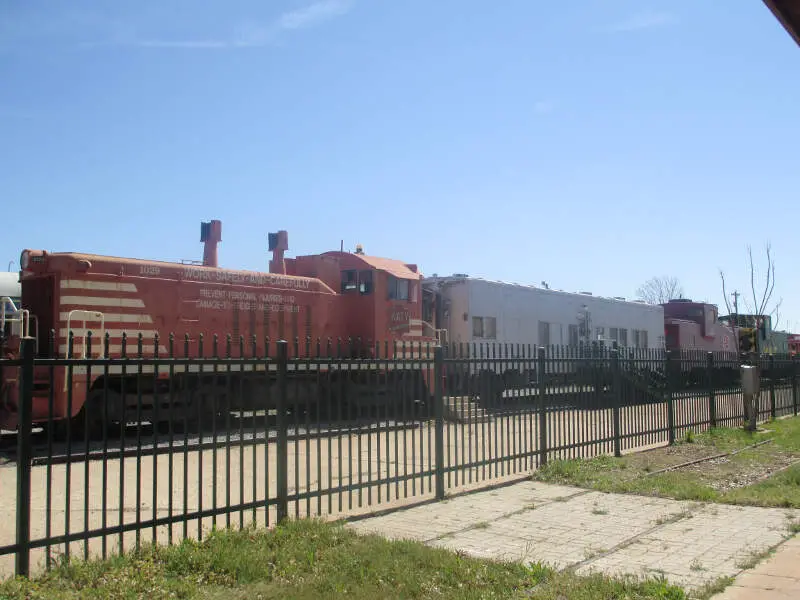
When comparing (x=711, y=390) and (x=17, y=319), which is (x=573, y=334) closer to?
(x=711, y=390)

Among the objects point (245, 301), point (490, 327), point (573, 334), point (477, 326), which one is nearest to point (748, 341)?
point (573, 334)

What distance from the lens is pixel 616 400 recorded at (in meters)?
11.8

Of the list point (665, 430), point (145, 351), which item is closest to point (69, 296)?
point (145, 351)

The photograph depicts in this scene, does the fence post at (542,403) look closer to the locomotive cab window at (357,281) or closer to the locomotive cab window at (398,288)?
the locomotive cab window at (357,281)

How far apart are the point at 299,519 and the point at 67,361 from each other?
2.55 m

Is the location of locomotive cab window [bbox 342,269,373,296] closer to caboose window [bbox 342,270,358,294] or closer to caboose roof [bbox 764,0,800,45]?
caboose window [bbox 342,270,358,294]

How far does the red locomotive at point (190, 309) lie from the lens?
1152 centimetres

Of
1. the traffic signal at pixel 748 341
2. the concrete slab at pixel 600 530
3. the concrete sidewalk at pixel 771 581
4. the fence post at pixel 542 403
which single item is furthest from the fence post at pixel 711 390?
the concrete sidewalk at pixel 771 581

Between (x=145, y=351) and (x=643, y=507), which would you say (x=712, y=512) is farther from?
(x=145, y=351)

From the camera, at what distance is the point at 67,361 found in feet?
17.3

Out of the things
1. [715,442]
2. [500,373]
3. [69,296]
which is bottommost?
[715,442]

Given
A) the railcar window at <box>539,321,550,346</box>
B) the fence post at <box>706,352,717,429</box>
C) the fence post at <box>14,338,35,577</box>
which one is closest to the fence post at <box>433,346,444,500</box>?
the fence post at <box>14,338,35,577</box>

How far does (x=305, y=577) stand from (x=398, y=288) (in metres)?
13.5

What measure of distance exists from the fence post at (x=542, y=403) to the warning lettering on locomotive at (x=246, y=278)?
7406 mm
